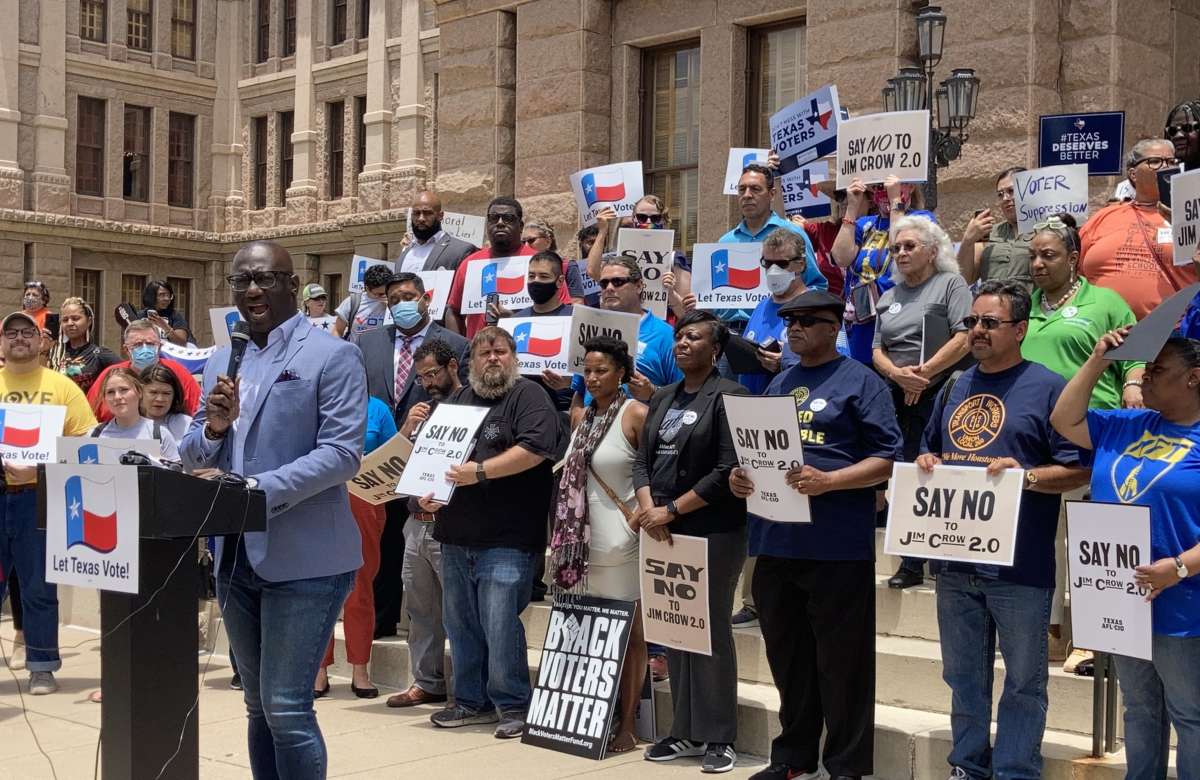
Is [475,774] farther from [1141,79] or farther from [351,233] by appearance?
[351,233]

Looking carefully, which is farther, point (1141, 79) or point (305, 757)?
point (1141, 79)

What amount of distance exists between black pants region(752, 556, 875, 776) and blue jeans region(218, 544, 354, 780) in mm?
2423

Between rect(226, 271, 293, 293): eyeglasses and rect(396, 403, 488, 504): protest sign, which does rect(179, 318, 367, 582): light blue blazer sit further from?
rect(396, 403, 488, 504): protest sign

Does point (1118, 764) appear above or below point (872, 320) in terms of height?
below

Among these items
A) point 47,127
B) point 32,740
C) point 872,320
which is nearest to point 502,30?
point 872,320

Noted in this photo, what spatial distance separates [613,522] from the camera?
27.0ft

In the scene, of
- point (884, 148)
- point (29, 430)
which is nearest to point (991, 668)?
point (884, 148)

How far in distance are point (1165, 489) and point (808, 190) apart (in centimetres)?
513

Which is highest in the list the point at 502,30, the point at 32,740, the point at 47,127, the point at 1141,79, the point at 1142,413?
the point at 47,127

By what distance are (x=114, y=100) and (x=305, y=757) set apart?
44256mm

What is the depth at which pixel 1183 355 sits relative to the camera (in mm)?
5648

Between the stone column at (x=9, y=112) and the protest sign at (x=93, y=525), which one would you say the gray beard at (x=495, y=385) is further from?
the stone column at (x=9, y=112)

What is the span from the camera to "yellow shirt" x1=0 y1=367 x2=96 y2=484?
400 inches

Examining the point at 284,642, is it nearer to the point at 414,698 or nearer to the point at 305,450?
the point at 305,450
